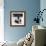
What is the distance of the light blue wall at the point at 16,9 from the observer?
5.62m

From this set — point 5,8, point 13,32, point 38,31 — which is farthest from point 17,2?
point 38,31

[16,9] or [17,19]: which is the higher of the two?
[16,9]

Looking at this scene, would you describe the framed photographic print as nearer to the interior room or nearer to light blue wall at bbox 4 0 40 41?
the interior room

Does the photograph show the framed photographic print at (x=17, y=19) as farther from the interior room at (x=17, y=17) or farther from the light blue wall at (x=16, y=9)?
the light blue wall at (x=16, y=9)

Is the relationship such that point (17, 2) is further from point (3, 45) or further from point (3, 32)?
point (3, 45)

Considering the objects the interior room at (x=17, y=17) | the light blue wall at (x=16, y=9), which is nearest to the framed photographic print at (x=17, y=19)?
the interior room at (x=17, y=17)

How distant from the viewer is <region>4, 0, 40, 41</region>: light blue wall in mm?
5621

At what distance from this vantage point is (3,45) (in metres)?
3.93

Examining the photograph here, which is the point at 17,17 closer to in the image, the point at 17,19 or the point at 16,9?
the point at 17,19


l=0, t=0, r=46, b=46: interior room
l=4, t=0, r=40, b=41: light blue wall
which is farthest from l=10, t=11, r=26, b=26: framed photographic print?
l=4, t=0, r=40, b=41: light blue wall

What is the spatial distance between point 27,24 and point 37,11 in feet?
2.19

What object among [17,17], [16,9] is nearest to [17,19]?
[17,17]

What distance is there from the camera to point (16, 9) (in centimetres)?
564

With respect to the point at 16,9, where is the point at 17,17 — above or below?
below
